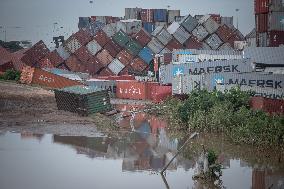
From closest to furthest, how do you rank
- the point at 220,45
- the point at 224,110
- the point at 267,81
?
the point at 224,110 < the point at 267,81 < the point at 220,45

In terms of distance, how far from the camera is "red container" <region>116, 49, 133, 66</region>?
185 feet

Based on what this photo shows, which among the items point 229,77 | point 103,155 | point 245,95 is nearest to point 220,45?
point 229,77

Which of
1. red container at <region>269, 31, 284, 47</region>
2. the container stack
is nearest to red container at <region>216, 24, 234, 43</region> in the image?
the container stack

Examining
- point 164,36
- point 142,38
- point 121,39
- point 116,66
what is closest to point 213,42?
point 164,36

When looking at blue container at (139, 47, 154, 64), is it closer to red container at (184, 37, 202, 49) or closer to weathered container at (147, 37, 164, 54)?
weathered container at (147, 37, 164, 54)

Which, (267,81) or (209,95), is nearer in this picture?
(209,95)

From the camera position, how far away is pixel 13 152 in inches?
655

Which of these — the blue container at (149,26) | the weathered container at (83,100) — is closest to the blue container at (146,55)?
the blue container at (149,26)

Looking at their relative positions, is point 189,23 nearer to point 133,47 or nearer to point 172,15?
point 133,47

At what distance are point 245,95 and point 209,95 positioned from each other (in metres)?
2.38

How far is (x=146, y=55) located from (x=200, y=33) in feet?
44.2

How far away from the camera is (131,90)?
39.9 meters

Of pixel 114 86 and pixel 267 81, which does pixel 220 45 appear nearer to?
pixel 114 86

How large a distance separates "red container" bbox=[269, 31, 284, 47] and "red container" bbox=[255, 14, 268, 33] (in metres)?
1.60
